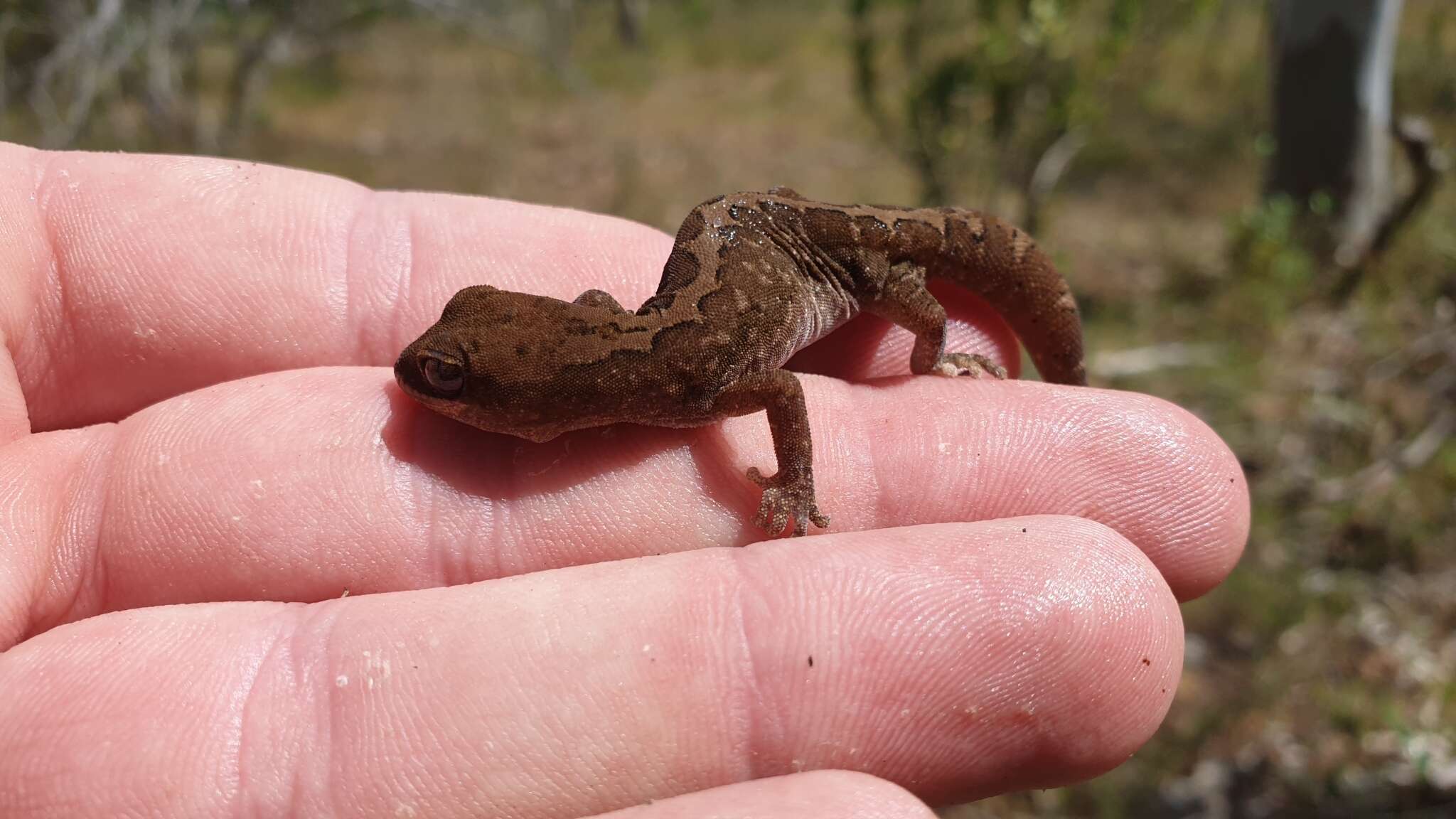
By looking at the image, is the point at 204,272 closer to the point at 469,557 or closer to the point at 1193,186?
the point at 469,557

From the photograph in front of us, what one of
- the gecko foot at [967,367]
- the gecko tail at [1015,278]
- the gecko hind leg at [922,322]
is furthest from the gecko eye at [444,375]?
the gecko tail at [1015,278]

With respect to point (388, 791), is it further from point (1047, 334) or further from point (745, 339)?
point (1047, 334)

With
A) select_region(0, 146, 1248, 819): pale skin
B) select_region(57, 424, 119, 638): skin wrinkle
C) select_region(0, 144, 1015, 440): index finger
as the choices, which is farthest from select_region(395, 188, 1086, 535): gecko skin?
select_region(57, 424, 119, 638): skin wrinkle

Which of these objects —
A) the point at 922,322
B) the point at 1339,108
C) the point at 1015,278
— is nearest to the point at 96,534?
the point at 922,322

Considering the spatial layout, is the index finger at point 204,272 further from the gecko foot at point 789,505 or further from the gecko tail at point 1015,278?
the gecko tail at point 1015,278

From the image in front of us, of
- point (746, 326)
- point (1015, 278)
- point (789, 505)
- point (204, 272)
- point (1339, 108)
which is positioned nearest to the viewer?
point (789, 505)

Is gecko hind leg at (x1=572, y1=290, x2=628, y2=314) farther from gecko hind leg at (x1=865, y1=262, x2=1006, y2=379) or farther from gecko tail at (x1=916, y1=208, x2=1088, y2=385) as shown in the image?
gecko tail at (x1=916, y1=208, x2=1088, y2=385)
